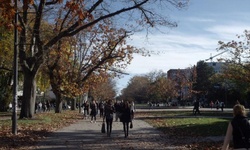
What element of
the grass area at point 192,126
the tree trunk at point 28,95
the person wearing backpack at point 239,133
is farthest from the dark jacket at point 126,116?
the tree trunk at point 28,95

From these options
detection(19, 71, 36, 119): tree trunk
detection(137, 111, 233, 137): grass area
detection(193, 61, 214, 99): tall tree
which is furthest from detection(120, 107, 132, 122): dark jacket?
detection(193, 61, 214, 99): tall tree

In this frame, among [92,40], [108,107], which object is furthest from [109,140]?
[92,40]

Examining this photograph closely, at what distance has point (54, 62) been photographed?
132ft

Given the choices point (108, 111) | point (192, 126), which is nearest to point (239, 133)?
point (108, 111)

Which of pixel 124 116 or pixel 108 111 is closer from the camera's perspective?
pixel 124 116

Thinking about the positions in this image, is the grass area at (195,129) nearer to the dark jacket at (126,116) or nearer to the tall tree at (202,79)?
the dark jacket at (126,116)

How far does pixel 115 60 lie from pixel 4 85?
673 inches

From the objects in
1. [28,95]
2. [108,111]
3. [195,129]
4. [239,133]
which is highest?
[28,95]

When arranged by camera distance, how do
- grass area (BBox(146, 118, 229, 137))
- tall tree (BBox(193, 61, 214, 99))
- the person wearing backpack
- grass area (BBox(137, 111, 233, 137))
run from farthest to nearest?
tall tree (BBox(193, 61, 214, 99))
grass area (BBox(137, 111, 233, 137))
grass area (BBox(146, 118, 229, 137))
the person wearing backpack

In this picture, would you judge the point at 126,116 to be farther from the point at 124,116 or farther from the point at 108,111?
the point at 108,111

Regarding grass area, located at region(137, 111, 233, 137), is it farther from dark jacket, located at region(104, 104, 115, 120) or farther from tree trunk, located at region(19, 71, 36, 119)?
tree trunk, located at region(19, 71, 36, 119)

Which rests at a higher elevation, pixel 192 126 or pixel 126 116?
pixel 126 116

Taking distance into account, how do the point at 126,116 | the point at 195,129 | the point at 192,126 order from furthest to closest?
the point at 192,126 < the point at 195,129 < the point at 126,116

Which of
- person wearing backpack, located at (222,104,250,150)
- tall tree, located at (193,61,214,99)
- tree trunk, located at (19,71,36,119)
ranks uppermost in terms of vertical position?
tall tree, located at (193,61,214,99)
